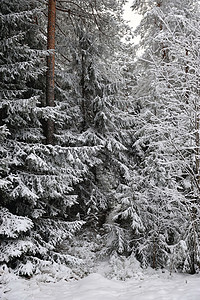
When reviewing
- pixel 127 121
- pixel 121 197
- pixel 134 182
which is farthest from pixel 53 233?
pixel 127 121

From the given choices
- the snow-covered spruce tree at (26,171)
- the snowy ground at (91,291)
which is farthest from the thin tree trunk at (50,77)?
the snowy ground at (91,291)

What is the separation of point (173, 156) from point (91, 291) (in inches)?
149

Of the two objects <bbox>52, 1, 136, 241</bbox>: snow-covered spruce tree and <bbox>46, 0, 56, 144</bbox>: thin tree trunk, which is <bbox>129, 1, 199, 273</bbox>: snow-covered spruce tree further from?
<bbox>46, 0, 56, 144</bbox>: thin tree trunk

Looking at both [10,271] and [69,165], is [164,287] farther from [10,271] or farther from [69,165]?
[69,165]

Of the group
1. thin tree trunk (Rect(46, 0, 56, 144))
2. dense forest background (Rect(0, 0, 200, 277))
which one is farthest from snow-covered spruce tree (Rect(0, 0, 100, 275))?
thin tree trunk (Rect(46, 0, 56, 144))

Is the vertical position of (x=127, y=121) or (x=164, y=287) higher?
(x=127, y=121)

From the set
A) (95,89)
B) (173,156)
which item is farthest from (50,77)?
(173,156)

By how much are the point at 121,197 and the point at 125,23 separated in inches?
272

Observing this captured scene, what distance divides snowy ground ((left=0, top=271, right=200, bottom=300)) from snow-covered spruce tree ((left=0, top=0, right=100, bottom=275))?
56 cm

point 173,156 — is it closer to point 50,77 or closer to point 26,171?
point 26,171

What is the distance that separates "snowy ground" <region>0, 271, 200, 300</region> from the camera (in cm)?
373

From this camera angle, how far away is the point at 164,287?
431cm

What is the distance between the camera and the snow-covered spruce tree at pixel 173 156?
517 cm

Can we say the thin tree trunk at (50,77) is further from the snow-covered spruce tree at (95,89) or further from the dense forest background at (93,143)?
the snow-covered spruce tree at (95,89)
